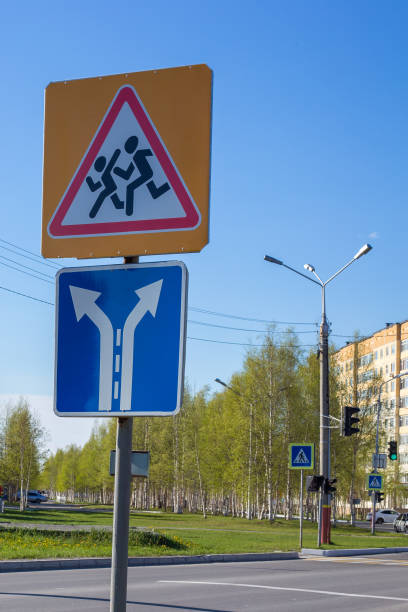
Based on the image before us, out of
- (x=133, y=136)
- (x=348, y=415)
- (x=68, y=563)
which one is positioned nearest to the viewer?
(x=133, y=136)

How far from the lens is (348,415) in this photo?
2970 centimetres

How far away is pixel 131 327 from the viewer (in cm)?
274

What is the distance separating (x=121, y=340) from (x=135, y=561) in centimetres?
1898

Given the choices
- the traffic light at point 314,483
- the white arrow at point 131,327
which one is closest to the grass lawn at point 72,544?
the traffic light at point 314,483

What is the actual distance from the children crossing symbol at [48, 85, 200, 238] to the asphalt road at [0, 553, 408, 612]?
31.7ft

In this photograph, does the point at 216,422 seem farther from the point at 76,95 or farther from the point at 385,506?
the point at 76,95

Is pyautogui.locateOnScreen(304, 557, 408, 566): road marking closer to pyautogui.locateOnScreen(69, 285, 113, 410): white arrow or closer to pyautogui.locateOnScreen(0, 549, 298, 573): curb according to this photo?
pyautogui.locateOnScreen(0, 549, 298, 573): curb

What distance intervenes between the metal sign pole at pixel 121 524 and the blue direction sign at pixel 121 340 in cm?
12

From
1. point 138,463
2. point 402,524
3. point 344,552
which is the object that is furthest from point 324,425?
point 402,524

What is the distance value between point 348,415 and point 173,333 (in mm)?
27763

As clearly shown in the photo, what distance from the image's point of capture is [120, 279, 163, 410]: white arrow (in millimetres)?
2705

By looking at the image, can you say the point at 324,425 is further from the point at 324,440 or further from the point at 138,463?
the point at 138,463

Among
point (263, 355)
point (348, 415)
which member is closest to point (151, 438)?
point (263, 355)

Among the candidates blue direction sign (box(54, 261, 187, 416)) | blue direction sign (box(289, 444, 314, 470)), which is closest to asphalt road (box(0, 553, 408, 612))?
blue direction sign (box(289, 444, 314, 470))
